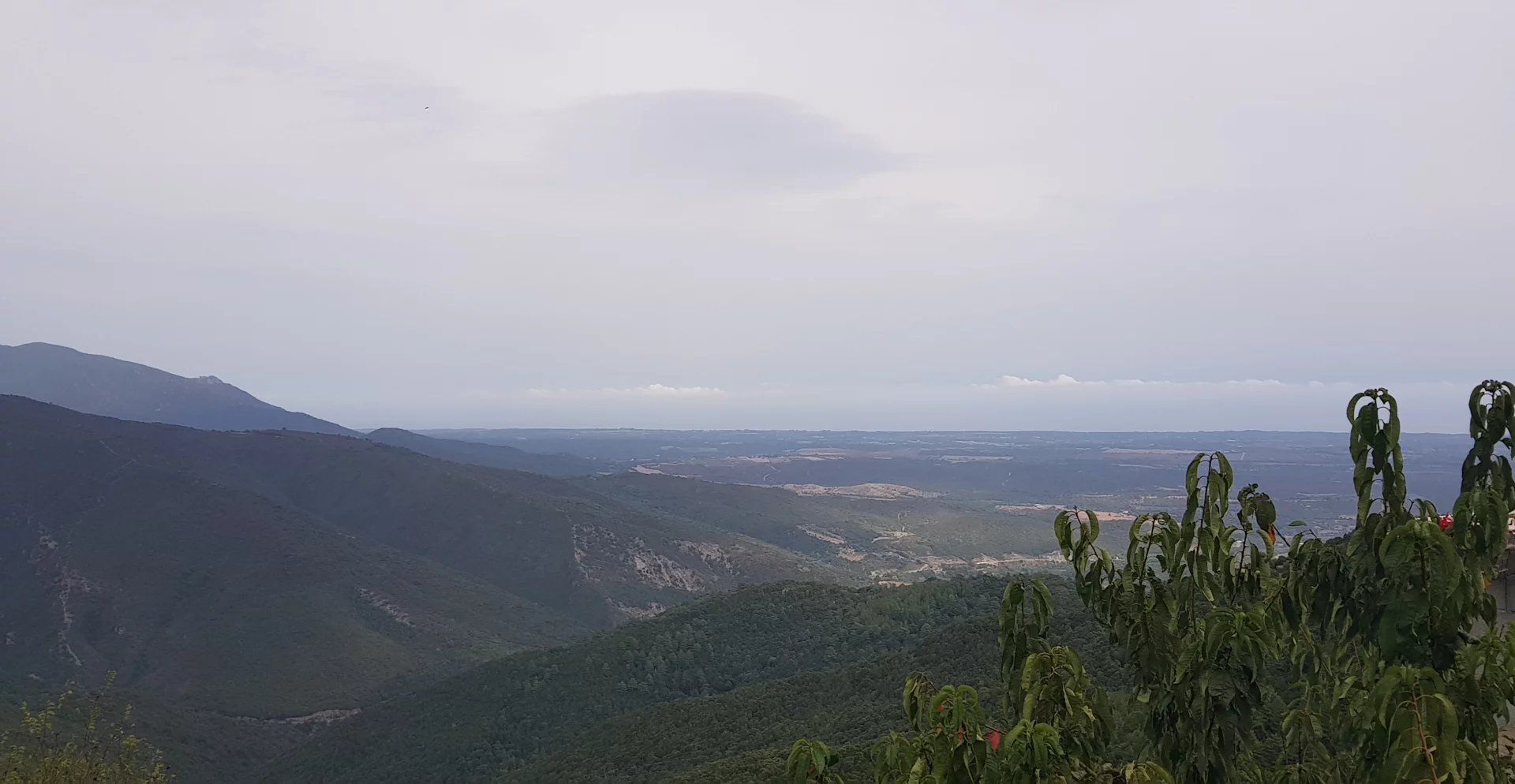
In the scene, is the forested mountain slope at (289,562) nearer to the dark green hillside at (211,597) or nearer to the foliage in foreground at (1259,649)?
the dark green hillside at (211,597)

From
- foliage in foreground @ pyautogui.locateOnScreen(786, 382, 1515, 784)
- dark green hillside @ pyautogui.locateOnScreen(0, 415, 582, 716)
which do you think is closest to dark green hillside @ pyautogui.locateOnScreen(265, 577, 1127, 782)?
dark green hillside @ pyautogui.locateOnScreen(0, 415, 582, 716)

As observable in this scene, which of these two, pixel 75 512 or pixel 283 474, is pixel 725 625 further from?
pixel 283 474

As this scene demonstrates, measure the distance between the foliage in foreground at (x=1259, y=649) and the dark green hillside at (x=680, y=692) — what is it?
37788 mm

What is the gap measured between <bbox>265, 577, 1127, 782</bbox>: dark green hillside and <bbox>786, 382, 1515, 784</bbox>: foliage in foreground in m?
37.8

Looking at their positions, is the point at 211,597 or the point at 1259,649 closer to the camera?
the point at 1259,649

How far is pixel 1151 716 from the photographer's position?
604 centimetres

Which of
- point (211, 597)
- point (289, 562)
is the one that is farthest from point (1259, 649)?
point (289, 562)

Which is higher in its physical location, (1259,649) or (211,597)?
(1259,649)

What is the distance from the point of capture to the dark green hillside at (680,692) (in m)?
48.8

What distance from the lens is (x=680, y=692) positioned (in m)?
67.3

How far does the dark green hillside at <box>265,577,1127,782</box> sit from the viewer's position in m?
48.8

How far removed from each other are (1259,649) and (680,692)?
2607 inches

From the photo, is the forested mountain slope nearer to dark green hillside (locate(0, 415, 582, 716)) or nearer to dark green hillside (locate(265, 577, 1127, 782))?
dark green hillside (locate(0, 415, 582, 716))

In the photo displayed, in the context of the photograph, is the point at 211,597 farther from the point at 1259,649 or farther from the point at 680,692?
the point at 1259,649
